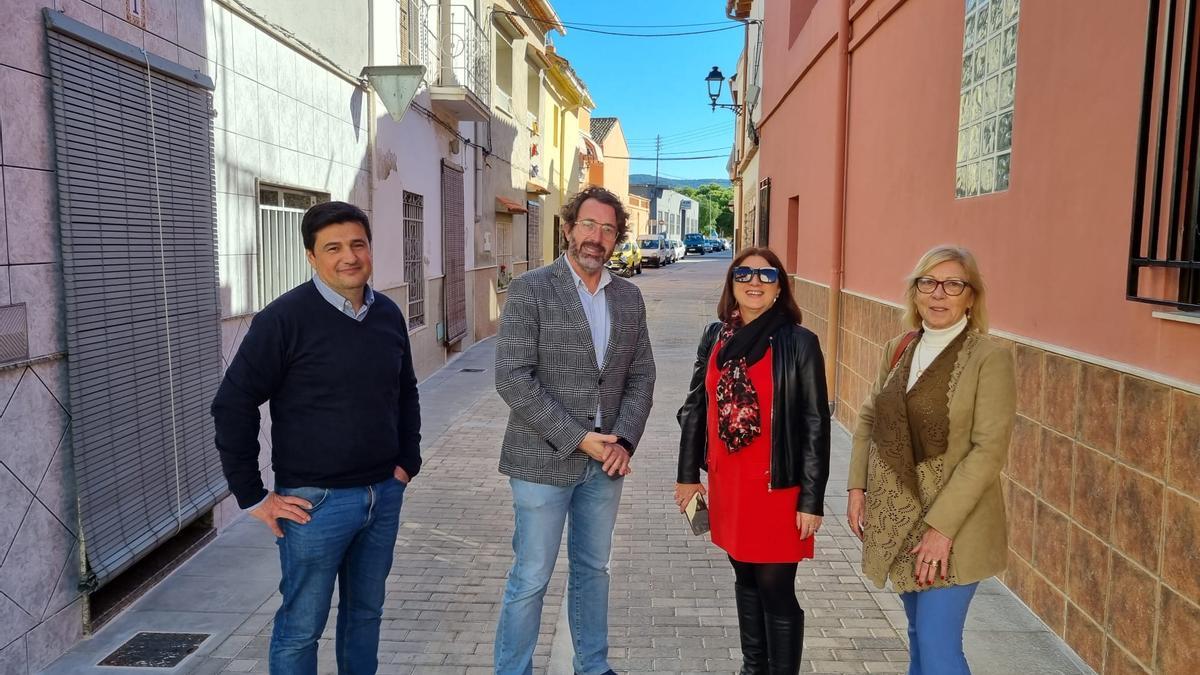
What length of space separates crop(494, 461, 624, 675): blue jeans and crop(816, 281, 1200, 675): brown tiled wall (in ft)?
6.35

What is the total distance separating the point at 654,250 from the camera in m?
47.0

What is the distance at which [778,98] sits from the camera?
12898mm

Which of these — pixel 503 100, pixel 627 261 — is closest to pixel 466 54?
pixel 503 100

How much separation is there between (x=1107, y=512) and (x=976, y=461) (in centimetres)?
119

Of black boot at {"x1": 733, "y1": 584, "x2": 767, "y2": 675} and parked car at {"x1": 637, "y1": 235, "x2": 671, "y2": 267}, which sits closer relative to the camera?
black boot at {"x1": 733, "y1": 584, "x2": 767, "y2": 675}

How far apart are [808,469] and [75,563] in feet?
10.3

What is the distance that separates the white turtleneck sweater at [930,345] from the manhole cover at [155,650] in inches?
125

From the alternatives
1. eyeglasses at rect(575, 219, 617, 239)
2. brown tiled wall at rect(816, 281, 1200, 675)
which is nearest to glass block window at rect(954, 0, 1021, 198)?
brown tiled wall at rect(816, 281, 1200, 675)

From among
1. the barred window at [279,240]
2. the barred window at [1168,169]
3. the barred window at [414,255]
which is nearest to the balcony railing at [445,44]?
the barred window at [414,255]

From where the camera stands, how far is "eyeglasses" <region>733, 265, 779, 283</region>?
303cm

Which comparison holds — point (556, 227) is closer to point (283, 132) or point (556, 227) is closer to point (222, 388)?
point (283, 132)

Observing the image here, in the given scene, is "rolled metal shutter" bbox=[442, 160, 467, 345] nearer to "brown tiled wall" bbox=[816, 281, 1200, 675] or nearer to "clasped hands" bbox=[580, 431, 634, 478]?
"brown tiled wall" bbox=[816, 281, 1200, 675]

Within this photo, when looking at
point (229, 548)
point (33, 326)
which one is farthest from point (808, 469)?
point (229, 548)

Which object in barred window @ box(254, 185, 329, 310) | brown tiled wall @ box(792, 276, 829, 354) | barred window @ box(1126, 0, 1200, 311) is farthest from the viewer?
brown tiled wall @ box(792, 276, 829, 354)
